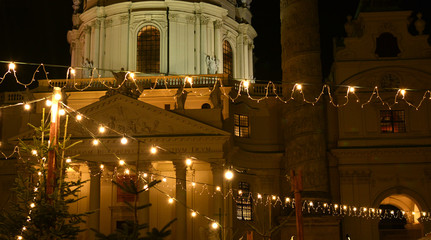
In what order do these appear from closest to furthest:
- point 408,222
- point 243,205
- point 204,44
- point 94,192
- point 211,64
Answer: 1. point 94,192
2. point 243,205
3. point 408,222
4. point 211,64
5. point 204,44

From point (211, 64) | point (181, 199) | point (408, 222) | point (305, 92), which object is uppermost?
point (211, 64)

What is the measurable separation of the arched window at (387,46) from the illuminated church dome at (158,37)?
11.2 m

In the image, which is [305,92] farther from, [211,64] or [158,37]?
[158,37]

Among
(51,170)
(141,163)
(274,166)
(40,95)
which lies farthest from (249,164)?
(51,170)

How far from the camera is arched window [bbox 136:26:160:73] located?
144 feet

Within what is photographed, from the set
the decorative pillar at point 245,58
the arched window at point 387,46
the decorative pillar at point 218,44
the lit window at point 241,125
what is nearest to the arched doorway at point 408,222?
the arched window at point 387,46

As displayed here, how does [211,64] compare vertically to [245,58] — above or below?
Answer: below

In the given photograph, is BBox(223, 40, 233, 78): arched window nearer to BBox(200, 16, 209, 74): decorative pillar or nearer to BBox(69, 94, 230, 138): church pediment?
BBox(200, 16, 209, 74): decorative pillar

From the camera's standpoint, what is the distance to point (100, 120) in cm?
3356

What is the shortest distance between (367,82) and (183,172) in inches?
529

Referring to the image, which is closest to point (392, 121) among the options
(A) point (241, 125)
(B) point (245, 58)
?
(A) point (241, 125)

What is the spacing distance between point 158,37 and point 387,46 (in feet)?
52.6

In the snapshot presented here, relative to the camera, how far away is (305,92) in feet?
120

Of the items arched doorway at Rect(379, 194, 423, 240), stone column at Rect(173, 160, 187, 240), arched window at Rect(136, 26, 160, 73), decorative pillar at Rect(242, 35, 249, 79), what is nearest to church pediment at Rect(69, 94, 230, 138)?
stone column at Rect(173, 160, 187, 240)
